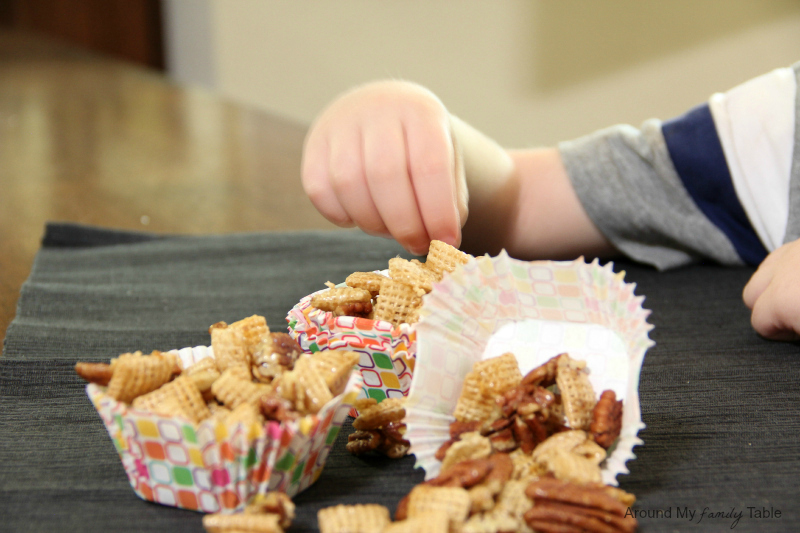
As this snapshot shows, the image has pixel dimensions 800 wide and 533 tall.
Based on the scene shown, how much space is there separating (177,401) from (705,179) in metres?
0.80

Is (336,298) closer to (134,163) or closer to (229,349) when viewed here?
(229,349)

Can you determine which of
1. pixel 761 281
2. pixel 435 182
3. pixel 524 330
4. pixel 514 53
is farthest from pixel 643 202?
pixel 514 53

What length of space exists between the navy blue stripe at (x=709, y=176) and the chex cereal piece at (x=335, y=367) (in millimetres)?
695

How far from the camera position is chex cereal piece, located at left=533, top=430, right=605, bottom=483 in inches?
15.4

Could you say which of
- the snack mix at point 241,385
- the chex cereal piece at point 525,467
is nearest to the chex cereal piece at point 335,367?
the snack mix at point 241,385

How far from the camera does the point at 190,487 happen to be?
40 cm

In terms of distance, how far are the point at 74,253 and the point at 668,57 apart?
179 centimetres

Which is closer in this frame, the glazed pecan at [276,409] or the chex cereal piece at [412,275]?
the glazed pecan at [276,409]

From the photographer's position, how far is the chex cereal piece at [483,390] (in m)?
0.45

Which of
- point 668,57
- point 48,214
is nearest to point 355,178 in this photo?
point 48,214

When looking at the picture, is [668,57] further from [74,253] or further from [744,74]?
[74,253]

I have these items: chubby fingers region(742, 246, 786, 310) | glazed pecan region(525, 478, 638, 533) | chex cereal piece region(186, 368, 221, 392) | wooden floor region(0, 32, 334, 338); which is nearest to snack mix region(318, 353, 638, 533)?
glazed pecan region(525, 478, 638, 533)

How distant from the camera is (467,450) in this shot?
0.42 meters

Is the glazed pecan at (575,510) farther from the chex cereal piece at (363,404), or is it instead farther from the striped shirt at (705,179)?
the striped shirt at (705,179)
